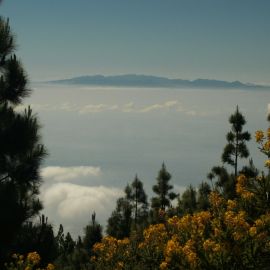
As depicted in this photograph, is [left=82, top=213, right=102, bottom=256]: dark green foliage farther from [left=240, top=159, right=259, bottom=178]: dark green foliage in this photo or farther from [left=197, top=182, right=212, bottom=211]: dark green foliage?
[left=240, top=159, right=259, bottom=178]: dark green foliage

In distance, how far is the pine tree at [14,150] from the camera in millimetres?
15703

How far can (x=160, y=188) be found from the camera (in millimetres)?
52469

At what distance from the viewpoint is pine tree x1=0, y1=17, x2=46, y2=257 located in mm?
15703

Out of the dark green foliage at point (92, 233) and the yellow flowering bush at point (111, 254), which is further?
the dark green foliage at point (92, 233)

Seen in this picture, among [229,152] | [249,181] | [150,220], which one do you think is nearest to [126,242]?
[249,181]

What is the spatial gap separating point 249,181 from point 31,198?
28.1 feet

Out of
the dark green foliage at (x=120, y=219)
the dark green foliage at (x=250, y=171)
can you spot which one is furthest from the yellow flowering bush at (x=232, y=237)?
the dark green foliage at (x=120, y=219)

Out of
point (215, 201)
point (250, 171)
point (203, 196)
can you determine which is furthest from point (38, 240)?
point (203, 196)

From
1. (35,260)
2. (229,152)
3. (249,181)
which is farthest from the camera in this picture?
(229,152)

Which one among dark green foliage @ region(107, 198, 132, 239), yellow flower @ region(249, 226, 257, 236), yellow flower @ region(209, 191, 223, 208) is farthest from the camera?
dark green foliage @ region(107, 198, 132, 239)

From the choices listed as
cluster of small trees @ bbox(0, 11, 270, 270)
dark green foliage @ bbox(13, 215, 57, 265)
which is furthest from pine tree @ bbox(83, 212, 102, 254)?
dark green foliage @ bbox(13, 215, 57, 265)

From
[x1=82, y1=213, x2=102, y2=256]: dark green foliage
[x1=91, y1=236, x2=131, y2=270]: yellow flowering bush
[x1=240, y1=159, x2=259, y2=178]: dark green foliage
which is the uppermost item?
[x1=240, y1=159, x2=259, y2=178]: dark green foliage

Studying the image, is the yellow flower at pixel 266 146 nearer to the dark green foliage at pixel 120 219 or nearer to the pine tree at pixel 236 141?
the pine tree at pixel 236 141

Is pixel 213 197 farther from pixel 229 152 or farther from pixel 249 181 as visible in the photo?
pixel 229 152
